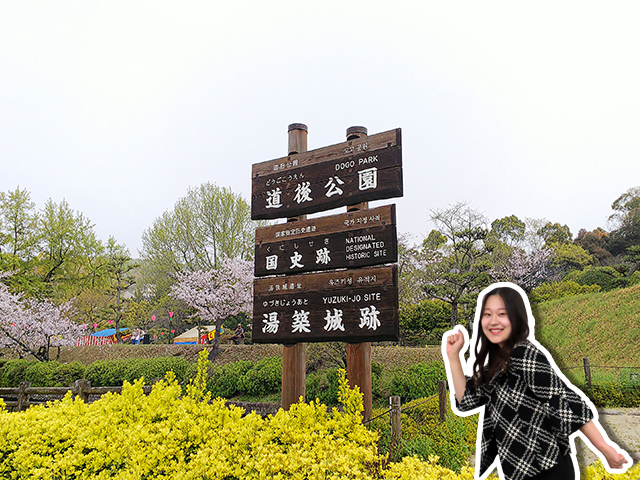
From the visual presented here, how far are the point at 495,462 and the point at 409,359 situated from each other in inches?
517

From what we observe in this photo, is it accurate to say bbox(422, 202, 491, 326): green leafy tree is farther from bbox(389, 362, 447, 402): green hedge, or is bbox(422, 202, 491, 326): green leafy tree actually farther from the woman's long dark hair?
the woman's long dark hair

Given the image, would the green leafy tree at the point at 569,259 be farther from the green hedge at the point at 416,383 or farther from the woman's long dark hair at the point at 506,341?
the woman's long dark hair at the point at 506,341

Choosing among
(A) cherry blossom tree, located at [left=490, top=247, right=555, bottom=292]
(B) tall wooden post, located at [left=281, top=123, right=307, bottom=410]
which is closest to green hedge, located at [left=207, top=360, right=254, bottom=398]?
(B) tall wooden post, located at [left=281, top=123, right=307, bottom=410]

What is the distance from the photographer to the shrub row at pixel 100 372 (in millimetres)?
13617

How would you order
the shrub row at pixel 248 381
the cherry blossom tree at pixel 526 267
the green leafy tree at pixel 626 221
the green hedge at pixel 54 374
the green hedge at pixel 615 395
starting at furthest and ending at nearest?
the green leafy tree at pixel 626 221
the cherry blossom tree at pixel 526 267
the green hedge at pixel 54 374
the shrub row at pixel 248 381
the green hedge at pixel 615 395

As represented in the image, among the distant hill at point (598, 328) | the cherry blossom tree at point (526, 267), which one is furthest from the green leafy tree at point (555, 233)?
the distant hill at point (598, 328)

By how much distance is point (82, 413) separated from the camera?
16.4ft

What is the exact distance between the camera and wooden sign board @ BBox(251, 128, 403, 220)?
4.50 meters

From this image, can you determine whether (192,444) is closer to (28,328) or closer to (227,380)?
(227,380)

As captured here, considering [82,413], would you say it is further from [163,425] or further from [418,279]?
[418,279]

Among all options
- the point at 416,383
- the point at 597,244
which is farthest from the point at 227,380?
the point at 597,244

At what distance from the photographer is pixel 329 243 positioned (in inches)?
184

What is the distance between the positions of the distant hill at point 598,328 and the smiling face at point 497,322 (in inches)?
505

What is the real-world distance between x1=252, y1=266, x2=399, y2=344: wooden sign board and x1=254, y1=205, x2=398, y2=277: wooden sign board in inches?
4.9
